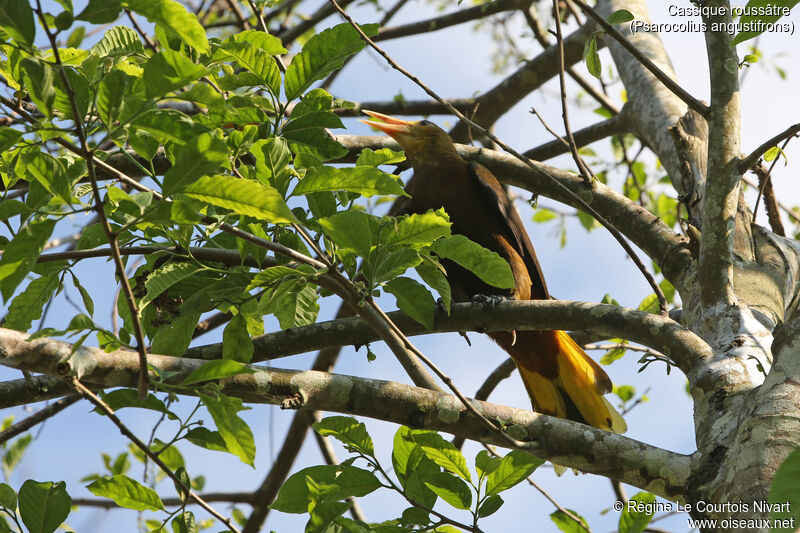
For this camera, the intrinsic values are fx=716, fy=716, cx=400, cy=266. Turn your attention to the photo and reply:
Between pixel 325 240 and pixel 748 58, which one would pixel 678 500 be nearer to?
pixel 325 240

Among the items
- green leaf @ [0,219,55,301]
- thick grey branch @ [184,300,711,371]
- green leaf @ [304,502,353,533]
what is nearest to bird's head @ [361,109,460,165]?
thick grey branch @ [184,300,711,371]

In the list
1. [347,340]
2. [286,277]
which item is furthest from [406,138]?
[286,277]

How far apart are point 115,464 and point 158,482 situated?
29 centimetres

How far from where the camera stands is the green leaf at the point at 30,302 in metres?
1.69

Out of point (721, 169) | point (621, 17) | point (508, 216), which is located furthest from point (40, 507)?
point (508, 216)

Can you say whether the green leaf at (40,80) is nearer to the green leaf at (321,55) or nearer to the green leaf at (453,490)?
the green leaf at (321,55)

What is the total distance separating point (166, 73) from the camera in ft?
4.04

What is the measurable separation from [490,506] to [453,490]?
0.34 ft

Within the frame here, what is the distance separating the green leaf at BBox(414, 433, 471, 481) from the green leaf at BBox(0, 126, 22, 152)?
1.06 meters

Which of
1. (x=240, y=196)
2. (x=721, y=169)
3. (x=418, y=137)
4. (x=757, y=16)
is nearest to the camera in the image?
(x=757, y=16)

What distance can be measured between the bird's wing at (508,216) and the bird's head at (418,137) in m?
0.28

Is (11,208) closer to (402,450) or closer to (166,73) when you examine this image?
(166,73)

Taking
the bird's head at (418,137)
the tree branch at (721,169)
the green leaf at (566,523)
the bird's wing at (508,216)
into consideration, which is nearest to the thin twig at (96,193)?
the green leaf at (566,523)

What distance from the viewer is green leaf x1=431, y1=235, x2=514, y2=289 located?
65.6 inches
